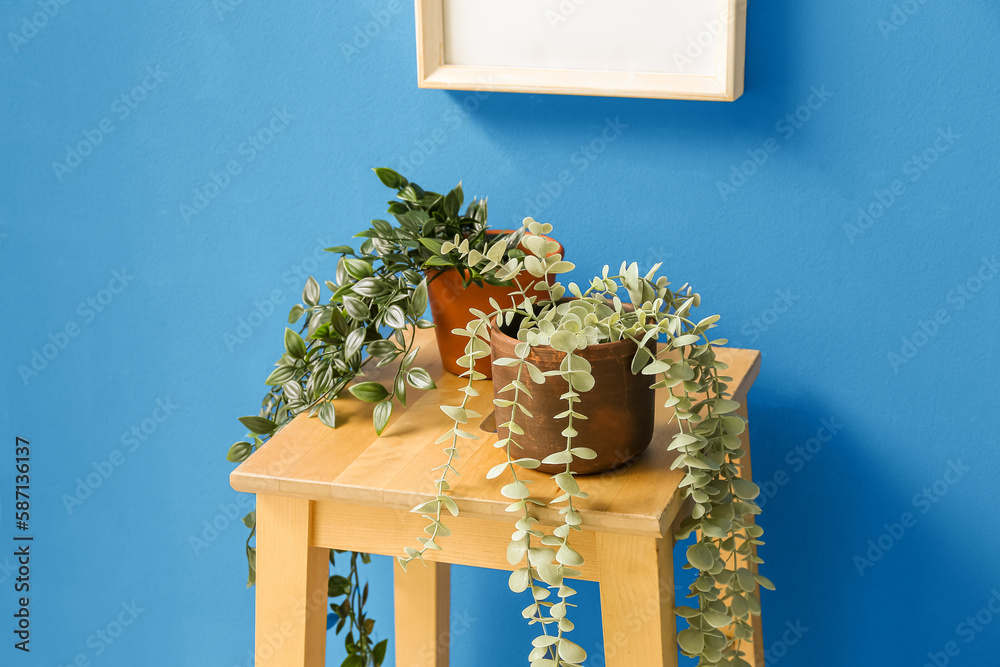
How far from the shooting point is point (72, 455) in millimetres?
1574

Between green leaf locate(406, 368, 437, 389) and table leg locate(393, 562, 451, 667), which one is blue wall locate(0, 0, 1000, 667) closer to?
table leg locate(393, 562, 451, 667)

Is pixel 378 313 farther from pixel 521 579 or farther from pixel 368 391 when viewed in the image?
pixel 521 579

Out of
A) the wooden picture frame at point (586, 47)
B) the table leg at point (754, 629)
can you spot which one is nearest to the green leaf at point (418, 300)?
the wooden picture frame at point (586, 47)

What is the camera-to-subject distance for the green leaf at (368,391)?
1007 mm

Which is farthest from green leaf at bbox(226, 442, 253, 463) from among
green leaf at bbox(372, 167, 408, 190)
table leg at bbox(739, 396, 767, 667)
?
table leg at bbox(739, 396, 767, 667)

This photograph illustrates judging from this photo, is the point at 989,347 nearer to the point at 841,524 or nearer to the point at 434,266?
the point at 841,524

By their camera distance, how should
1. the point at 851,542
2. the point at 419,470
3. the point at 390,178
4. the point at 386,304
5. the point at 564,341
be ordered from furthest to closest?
1. the point at 851,542
2. the point at 390,178
3. the point at 386,304
4. the point at 419,470
5. the point at 564,341

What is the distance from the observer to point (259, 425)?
1.06 meters

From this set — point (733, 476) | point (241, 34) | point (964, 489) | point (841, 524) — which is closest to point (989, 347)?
point (964, 489)

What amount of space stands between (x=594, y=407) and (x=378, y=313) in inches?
11.3

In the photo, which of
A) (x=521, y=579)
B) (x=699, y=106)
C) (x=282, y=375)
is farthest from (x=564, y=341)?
(x=699, y=106)

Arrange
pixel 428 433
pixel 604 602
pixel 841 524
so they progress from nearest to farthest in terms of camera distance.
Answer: pixel 604 602
pixel 428 433
pixel 841 524

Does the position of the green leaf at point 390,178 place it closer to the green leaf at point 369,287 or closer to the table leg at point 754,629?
the green leaf at point 369,287

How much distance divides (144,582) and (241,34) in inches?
35.9
